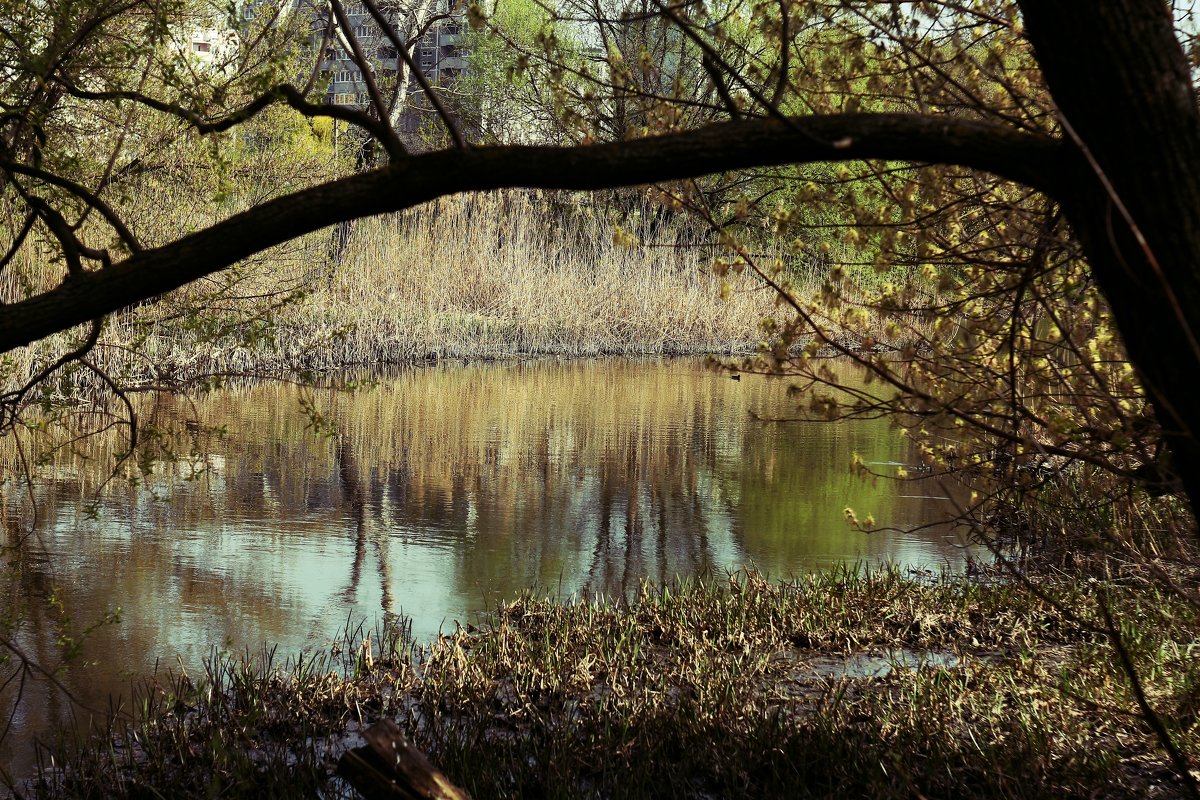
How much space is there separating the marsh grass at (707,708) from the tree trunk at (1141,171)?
1520mm

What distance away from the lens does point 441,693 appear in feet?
14.7

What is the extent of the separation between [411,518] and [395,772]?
21.4ft

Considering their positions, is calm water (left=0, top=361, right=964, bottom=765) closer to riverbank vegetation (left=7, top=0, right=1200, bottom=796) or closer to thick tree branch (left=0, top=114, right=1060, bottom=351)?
riverbank vegetation (left=7, top=0, right=1200, bottom=796)

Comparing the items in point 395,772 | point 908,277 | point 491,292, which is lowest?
point 395,772

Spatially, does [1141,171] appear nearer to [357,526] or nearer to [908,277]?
[908,277]

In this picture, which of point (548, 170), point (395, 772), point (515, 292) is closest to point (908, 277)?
point (548, 170)

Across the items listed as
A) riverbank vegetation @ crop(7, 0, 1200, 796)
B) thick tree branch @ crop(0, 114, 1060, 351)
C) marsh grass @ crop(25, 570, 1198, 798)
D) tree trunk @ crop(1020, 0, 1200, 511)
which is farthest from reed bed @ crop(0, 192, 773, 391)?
tree trunk @ crop(1020, 0, 1200, 511)

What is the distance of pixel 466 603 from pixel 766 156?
469 centimetres

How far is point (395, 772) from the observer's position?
2531 mm

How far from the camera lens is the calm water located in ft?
20.6

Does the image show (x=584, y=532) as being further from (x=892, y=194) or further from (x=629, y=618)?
(x=892, y=194)

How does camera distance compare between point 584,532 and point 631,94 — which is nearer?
point 631,94

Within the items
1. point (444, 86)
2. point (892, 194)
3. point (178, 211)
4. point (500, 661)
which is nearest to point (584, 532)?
point (500, 661)

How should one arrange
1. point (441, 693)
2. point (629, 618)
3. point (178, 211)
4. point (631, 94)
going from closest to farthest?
point (631, 94) < point (441, 693) < point (629, 618) < point (178, 211)
